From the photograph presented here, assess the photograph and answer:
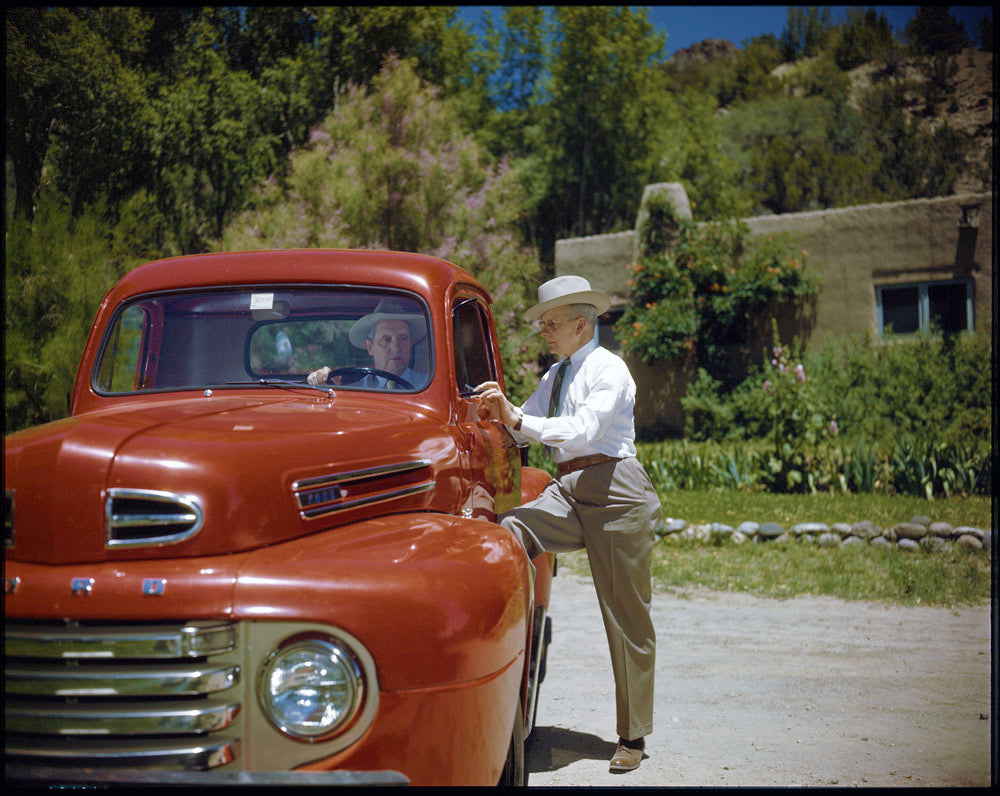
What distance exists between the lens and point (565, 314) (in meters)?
4.26

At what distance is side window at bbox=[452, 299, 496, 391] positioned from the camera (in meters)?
3.97

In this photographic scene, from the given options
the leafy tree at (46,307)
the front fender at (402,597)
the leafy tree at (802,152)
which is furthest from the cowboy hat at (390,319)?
the leafy tree at (802,152)

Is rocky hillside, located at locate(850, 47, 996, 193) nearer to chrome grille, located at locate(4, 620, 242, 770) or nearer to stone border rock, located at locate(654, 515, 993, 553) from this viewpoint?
stone border rock, located at locate(654, 515, 993, 553)

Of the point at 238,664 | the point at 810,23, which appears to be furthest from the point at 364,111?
the point at 810,23

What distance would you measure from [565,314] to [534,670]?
1569 mm

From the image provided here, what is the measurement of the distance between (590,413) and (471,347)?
72 centimetres

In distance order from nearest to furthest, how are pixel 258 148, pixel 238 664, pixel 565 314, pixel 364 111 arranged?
pixel 238 664 → pixel 565 314 → pixel 364 111 → pixel 258 148

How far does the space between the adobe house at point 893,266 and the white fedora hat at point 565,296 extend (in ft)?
36.5

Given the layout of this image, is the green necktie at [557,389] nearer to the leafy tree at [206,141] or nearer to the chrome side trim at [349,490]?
the chrome side trim at [349,490]

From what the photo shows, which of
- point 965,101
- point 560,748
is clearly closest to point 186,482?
point 560,748

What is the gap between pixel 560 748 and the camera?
432 cm

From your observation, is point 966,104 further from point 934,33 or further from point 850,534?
point 850,534

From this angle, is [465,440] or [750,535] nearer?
[465,440]

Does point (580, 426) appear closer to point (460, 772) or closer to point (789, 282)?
point (460, 772)
